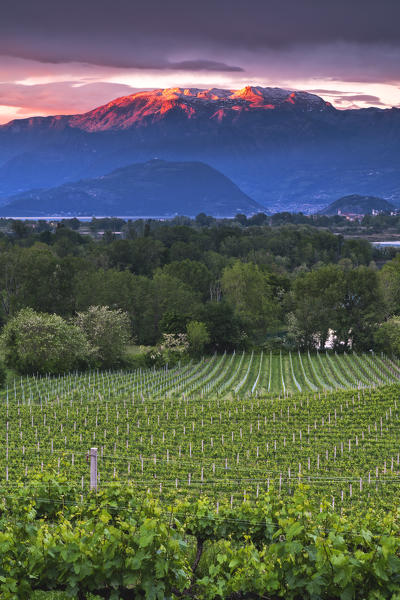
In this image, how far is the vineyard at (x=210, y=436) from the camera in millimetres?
21891

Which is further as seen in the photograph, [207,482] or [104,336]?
[104,336]

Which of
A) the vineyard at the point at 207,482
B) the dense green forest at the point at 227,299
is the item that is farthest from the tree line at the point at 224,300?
the vineyard at the point at 207,482

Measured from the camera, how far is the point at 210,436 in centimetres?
2862

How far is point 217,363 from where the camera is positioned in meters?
55.4

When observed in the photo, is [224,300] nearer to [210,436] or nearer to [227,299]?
[227,299]

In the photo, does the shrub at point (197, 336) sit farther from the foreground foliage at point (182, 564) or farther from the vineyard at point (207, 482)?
the foreground foliage at point (182, 564)

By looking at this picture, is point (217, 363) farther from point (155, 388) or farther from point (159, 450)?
point (159, 450)

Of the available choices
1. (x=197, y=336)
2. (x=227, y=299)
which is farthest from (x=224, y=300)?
(x=197, y=336)

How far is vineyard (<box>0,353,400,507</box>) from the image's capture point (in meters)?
21.9

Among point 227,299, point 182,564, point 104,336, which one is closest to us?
point 182,564

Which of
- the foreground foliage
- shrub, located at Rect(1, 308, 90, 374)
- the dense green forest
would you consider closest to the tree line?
the dense green forest

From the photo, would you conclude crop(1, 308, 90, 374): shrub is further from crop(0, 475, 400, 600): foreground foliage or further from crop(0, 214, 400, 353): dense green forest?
crop(0, 475, 400, 600): foreground foliage

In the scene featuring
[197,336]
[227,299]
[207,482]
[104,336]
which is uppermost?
[227,299]

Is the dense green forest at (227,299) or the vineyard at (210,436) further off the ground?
the dense green forest at (227,299)
